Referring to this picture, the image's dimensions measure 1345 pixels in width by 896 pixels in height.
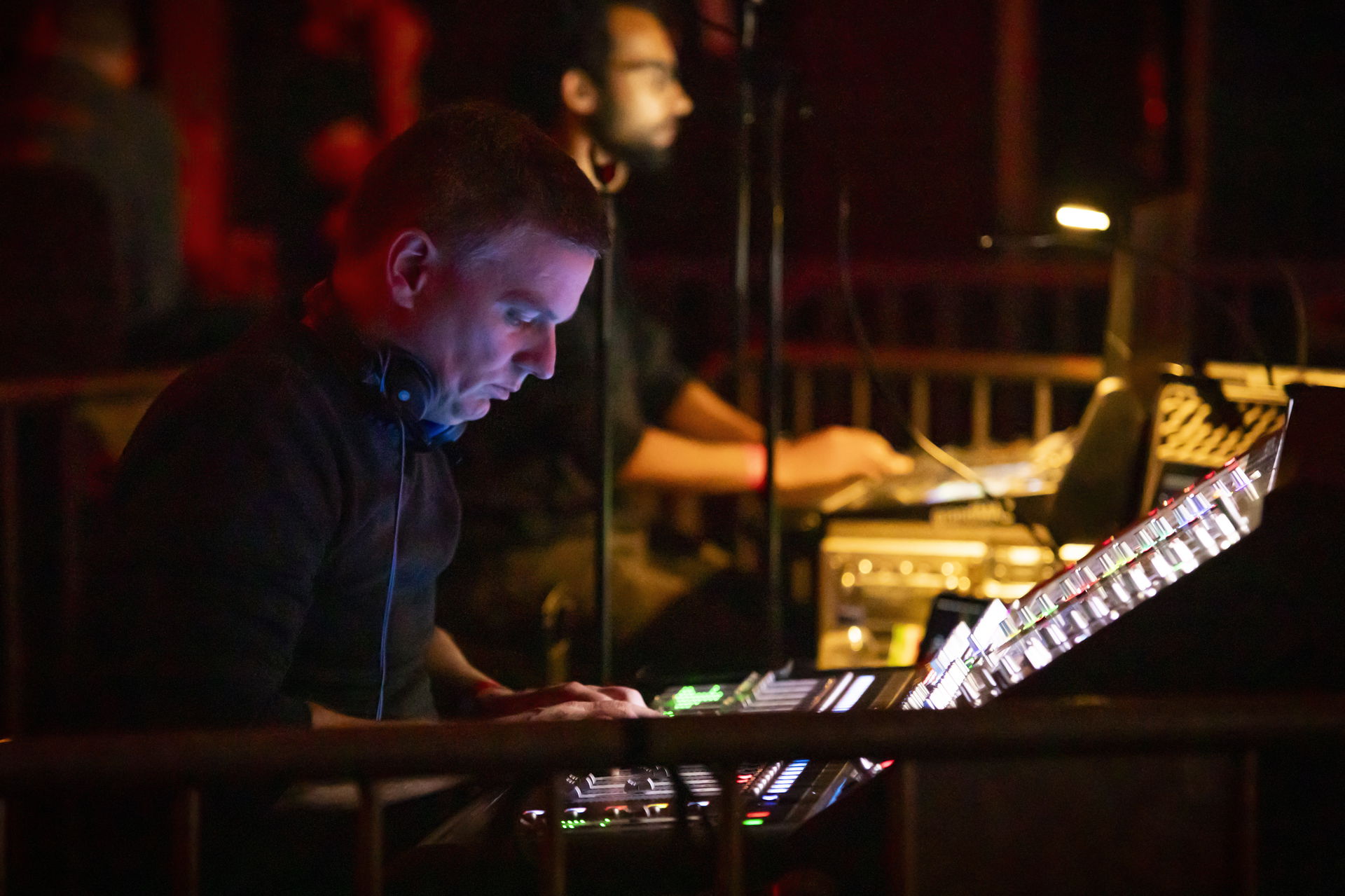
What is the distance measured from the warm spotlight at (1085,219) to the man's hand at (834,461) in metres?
0.71

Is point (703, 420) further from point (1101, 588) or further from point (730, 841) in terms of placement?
point (730, 841)

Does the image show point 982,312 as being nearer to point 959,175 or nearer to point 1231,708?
point 959,175

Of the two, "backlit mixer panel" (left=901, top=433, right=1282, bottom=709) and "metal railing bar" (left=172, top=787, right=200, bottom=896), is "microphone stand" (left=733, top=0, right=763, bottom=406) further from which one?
"metal railing bar" (left=172, top=787, right=200, bottom=896)

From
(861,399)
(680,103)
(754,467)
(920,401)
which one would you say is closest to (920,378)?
(920,401)

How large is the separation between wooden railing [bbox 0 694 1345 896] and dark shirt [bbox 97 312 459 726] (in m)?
0.32

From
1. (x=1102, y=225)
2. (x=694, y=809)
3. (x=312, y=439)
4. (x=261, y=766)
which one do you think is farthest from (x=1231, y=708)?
(x=1102, y=225)

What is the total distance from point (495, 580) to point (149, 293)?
3.13 metres

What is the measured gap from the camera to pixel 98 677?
1216 millimetres

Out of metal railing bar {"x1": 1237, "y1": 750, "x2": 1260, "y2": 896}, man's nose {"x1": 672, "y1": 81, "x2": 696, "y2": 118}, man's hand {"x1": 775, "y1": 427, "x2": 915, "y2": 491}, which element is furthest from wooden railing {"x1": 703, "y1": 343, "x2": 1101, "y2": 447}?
metal railing bar {"x1": 1237, "y1": 750, "x2": 1260, "y2": 896}

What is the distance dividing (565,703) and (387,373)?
1.33 feet

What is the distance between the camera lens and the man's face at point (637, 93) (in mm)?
2309

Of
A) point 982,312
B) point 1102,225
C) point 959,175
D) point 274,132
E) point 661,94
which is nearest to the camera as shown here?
point 1102,225

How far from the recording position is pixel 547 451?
2361 mm

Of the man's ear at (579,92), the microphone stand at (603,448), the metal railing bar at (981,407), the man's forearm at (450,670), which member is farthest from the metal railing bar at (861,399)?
the man's forearm at (450,670)
